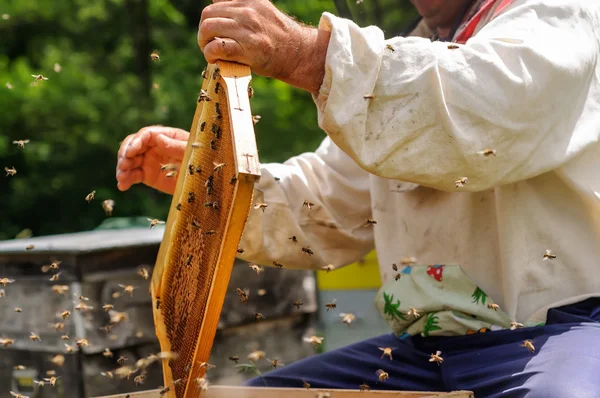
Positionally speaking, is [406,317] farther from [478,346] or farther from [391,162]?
[391,162]

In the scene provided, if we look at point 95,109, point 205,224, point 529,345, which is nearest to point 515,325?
point 529,345

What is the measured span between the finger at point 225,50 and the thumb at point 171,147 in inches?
27.2

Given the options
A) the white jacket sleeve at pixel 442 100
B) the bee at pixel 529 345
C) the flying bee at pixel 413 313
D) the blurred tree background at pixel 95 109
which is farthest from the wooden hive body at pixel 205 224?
the blurred tree background at pixel 95 109

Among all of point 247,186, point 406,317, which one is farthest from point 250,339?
point 247,186

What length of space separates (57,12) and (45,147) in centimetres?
199

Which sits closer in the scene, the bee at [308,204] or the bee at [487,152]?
the bee at [487,152]

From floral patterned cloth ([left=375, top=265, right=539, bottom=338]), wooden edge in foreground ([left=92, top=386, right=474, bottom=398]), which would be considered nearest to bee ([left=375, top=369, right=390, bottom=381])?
floral patterned cloth ([left=375, top=265, right=539, bottom=338])

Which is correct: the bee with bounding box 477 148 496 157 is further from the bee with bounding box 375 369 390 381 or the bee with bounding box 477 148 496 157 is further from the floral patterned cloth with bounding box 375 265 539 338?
the bee with bounding box 375 369 390 381

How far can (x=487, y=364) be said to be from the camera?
1781mm

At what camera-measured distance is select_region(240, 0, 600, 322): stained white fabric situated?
1604 mm

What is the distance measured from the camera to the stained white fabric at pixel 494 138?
160 cm

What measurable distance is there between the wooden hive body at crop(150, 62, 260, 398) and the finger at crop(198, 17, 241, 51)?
6cm

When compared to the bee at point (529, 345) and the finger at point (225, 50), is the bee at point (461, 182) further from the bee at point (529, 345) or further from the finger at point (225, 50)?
the finger at point (225, 50)

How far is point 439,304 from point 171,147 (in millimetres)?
Answer: 862
